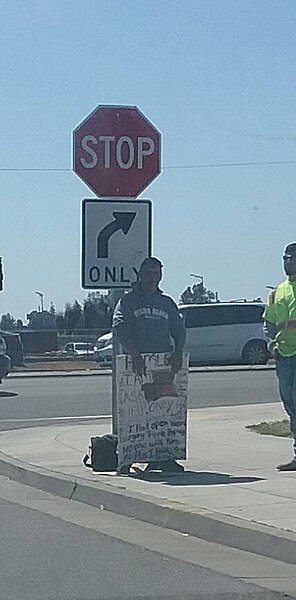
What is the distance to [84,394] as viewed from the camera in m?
25.3

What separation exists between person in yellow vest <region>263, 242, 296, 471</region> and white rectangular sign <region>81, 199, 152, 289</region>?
1.62 meters

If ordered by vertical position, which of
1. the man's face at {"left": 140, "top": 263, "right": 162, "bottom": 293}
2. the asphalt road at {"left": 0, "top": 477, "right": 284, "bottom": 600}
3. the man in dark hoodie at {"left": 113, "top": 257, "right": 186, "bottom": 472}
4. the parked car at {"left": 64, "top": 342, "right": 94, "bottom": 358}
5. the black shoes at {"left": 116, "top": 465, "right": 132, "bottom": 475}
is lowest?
the asphalt road at {"left": 0, "top": 477, "right": 284, "bottom": 600}

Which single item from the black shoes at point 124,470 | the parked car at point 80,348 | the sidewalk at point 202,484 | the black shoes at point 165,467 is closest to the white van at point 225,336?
the parked car at point 80,348

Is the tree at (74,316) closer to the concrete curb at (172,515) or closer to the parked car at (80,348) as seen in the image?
the parked car at (80,348)

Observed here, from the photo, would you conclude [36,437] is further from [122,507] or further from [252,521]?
[252,521]

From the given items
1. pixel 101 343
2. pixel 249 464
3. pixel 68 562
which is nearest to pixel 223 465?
pixel 249 464

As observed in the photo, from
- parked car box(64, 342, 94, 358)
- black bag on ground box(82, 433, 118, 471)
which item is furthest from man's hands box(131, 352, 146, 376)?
parked car box(64, 342, 94, 358)

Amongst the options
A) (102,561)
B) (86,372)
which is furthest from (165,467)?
(86,372)

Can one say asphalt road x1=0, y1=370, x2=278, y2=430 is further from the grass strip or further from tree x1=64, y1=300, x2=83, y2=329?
tree x1=64, y1=300, x2=83, y2=329

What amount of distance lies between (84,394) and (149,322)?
13.2 meters

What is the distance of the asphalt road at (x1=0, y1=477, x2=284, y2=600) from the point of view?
311 inches

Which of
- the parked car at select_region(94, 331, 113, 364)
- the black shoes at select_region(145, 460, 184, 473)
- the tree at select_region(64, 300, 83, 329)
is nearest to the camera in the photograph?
the black shoes at select_region(145, 460, 184, 473)

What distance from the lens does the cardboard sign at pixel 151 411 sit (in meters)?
12.2

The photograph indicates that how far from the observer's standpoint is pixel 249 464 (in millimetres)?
12891
